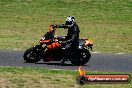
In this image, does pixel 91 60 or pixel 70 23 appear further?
pixel 91 60

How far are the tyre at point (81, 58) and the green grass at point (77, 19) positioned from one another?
4.13m

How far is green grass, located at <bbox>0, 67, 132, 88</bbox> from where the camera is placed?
48.9ft

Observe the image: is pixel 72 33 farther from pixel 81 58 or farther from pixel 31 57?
pixel 31 57

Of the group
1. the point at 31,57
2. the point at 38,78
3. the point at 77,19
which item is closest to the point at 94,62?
the point at 31,57

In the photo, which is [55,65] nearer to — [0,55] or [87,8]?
[0,55]

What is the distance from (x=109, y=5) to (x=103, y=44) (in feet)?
61.9

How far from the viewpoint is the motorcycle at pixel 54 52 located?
18953mm

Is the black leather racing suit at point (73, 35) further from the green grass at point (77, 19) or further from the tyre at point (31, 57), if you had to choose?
the green grass at point (77, 19)

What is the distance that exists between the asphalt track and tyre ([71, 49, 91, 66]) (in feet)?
0.70

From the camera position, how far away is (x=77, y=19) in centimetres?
3819

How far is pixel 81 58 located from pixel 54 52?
1154 mm

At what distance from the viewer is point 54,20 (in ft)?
123

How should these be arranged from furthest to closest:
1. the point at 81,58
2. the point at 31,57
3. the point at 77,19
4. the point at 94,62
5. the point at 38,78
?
1. the point at 77,19
2. the point at 94,62
3. the point at 81,58
4. the point at 31,57
5. the point at 38,78

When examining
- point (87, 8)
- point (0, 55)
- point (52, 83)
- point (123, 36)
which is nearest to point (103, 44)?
point (123, 36)
